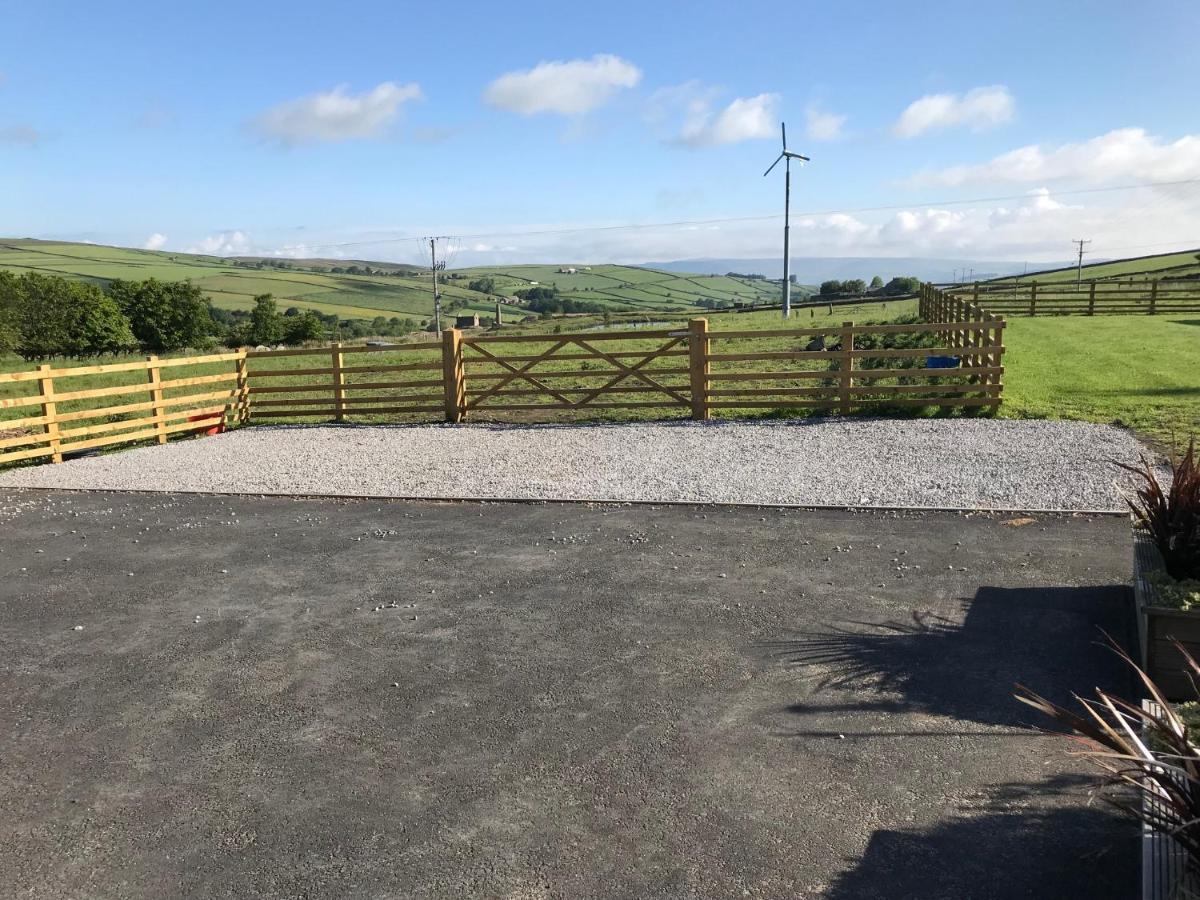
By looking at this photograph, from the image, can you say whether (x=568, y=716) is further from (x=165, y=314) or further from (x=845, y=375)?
(x=165, y=314)

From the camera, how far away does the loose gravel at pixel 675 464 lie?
909cm

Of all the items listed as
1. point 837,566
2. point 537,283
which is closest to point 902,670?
point 837,566

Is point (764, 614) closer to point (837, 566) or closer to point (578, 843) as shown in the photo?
point (837, 566)

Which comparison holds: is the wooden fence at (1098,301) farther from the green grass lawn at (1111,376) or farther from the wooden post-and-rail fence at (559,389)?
the wooden post-and-rail fence at (559,389)

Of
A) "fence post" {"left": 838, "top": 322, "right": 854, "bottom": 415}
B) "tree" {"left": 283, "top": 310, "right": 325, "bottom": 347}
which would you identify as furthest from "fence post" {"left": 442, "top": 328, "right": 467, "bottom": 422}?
"tree" {"left": 283, "top": 310, "right": 325, "bottom": 347}

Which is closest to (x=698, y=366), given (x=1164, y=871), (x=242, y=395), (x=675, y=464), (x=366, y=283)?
(x=675, y=464)

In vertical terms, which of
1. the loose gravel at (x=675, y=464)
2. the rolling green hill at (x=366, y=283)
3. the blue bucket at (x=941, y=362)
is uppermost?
the rolling green hill at (x=366, y=283)

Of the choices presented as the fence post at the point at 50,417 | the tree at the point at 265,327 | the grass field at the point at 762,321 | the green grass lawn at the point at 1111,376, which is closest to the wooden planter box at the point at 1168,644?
the green grass lawn at the point at 1111,376

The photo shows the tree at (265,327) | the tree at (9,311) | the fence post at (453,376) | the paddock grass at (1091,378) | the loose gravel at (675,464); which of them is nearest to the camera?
the loose gravel at (675,464)

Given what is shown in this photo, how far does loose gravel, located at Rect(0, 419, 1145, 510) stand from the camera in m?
9.09

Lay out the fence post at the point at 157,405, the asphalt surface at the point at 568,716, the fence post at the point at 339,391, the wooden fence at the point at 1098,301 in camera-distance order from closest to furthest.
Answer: the asphalt surface at the point at 568,716 → the fence post at the point at 157,405 → the fence post at the point at 339,391 → the wooden fence at the point at 1098,301

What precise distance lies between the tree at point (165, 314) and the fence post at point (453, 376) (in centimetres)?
7803

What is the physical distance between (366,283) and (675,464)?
141 metres

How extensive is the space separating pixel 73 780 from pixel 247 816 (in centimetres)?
100
